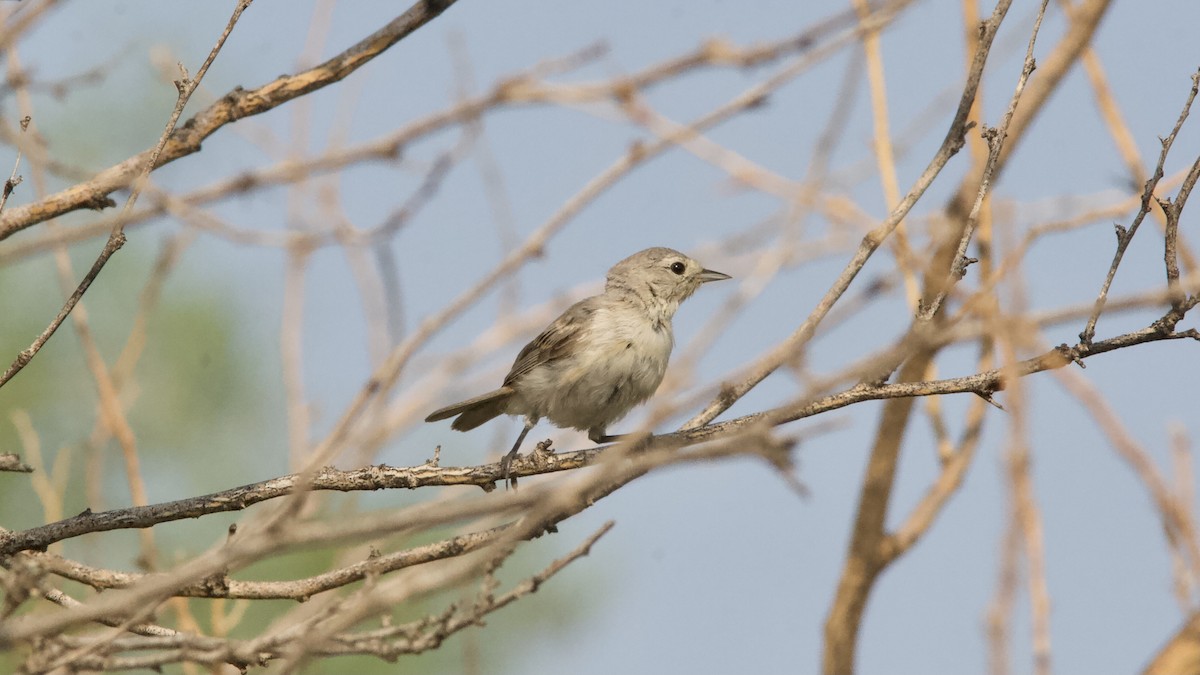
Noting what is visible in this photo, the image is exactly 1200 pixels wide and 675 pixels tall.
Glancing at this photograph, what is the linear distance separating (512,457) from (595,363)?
922 mm

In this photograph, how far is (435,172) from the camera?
493 cm

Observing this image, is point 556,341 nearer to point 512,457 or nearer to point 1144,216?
point 512,457

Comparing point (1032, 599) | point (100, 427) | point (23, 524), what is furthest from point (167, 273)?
point (23, 524)

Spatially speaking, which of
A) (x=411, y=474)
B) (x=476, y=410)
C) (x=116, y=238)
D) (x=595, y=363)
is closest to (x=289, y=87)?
(x=116, y=238)

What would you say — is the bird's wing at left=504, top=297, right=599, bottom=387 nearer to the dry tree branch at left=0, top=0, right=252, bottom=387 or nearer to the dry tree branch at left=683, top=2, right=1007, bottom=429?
the dry tree branch at left=683, top=2, right=1007, bottom=429

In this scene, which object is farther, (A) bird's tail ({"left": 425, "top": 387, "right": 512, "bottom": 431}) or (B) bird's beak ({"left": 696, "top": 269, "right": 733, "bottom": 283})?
(B) bird's beak ({"left": 696, "top": 269, "right": 733, "bottom": 283})

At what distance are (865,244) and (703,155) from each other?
1891 millimetres

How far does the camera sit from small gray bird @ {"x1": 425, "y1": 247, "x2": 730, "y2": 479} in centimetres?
582

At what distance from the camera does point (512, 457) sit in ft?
16.6

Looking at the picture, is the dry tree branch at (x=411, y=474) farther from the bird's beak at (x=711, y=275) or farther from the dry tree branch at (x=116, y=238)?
the bird's beak at (x=711, y=275)

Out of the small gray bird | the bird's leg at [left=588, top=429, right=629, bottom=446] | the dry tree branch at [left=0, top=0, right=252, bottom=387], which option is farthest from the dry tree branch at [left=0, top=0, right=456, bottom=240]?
the bird's leg at [left=588, top=429, right=629, bottom=446]

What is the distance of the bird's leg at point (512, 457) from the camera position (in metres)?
4.33

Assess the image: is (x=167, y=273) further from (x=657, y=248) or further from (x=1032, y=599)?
(x=1032, y=599)

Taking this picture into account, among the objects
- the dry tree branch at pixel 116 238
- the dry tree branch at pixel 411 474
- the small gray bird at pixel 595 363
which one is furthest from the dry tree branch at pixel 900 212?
the dry tree branch at pixel 116 238
